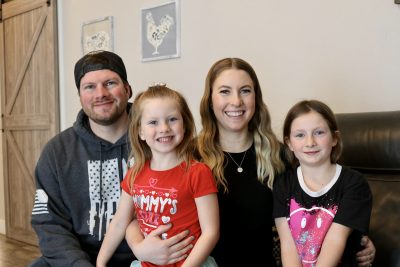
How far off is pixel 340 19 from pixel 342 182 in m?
1.06

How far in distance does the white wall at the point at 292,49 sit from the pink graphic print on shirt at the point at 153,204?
1.16 meters

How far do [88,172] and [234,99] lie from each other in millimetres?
704

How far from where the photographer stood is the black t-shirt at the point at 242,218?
5.22 ft

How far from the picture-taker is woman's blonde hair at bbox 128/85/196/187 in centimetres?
146

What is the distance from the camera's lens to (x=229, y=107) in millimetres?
1567

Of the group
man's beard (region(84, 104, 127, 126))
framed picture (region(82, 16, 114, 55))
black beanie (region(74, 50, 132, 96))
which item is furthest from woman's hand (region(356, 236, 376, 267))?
framed picture (region(82, 16, 114, 55))

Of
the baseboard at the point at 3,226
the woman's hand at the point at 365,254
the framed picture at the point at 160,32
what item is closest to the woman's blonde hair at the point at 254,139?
the woman's hand at the point at 365,254

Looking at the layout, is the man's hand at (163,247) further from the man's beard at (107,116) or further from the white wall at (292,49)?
the white wall at (292,49)

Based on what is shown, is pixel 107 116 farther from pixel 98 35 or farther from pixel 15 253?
pixel 15 253

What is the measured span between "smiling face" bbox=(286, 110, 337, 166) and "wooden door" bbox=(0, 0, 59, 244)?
2.93 metres

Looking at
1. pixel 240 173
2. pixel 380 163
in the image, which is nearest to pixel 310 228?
pixel 240 173

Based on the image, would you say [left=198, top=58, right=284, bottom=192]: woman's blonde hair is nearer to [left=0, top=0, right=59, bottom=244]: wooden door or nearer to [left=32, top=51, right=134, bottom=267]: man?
[left=32, top=51, right=134, bottom=267]: man

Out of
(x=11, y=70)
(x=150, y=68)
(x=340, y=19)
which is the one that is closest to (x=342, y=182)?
(x=340, y=19)

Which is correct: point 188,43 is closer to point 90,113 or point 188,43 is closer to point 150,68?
point 150,68
